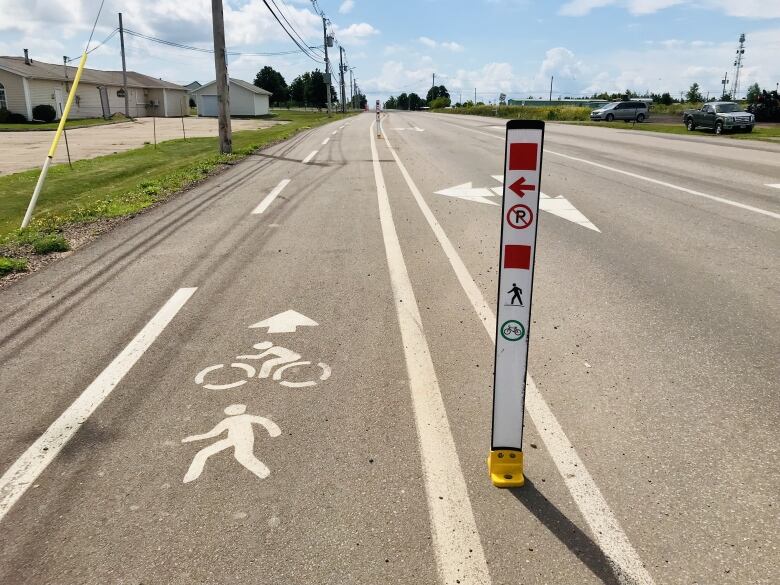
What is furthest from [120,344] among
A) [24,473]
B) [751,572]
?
[751,572]

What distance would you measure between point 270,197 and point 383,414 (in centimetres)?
806

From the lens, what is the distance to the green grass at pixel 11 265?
668 cm

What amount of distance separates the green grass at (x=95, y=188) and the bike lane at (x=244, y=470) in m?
4.95

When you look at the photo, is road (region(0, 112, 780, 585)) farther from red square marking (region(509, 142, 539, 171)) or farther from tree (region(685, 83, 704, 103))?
tree (region(685, 83, 704, 103))

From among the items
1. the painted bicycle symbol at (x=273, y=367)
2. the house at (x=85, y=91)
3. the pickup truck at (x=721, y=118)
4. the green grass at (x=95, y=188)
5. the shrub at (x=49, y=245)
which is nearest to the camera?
the painted bicycle symbol at (x=273, y=367)

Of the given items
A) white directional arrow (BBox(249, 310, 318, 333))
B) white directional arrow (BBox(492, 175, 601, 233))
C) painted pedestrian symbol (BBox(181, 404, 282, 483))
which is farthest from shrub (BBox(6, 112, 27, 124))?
painted pedestrian symbol (BBox(181, 404, 282, 483))

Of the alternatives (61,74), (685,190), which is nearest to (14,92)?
(61,74)

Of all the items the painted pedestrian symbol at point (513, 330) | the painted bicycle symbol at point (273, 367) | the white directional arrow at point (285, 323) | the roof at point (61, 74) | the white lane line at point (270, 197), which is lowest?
the painted bicycle symbol at point (273, 367)

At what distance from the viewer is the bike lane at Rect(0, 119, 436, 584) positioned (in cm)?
250

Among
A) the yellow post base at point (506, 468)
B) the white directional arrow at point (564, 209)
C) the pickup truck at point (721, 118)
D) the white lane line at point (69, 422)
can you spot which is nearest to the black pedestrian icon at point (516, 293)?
the yellow post base at point (506, 468)

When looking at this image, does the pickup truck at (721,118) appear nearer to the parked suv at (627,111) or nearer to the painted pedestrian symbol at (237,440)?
the parked suv at (627,111)

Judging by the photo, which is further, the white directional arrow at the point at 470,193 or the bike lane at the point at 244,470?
the white directional arrow at the point at 470,193

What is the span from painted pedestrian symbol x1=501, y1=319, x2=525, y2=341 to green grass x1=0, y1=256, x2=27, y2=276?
A: 20.4 ft

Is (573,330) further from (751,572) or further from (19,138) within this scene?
(19,138)
